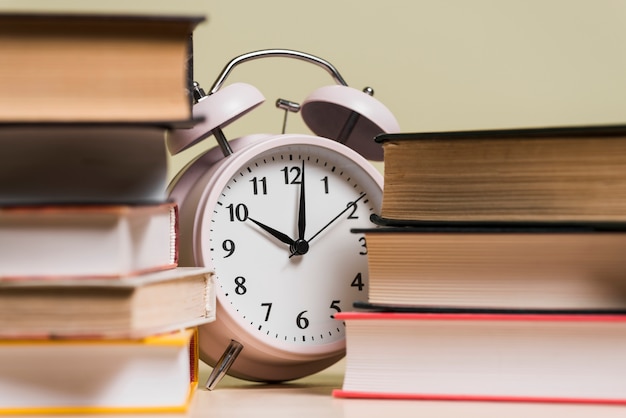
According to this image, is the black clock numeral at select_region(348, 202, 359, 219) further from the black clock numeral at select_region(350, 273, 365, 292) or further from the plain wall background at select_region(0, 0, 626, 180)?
the plain wall background at select_region(0, 0, 626, 180)

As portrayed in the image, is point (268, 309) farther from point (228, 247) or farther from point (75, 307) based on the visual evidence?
point (75, 307)

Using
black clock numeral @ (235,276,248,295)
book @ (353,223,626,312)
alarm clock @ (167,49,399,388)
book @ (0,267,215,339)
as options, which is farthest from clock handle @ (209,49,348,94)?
book @ (0,267,215,339)

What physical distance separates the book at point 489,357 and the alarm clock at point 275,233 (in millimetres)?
171

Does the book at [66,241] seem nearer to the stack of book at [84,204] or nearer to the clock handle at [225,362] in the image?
the stack of book at [84,204]

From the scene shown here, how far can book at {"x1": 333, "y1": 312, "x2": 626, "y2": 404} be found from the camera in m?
1.22

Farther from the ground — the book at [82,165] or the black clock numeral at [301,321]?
the book at [82,165]

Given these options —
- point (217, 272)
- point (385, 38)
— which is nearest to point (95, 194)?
point (217, 272)

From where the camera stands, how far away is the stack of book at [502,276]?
1.21 metres

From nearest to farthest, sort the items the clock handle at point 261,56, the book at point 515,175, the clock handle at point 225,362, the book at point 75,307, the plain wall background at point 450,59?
1. the book at point 75,307
2. the book at point 515,175
3. the clock handle at point 225,362
4. the clock handle at point 261,56
5. the plain wall background at point 450,59

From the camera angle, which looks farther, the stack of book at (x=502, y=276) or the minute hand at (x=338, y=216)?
the minute hand at (x=338, y=216)

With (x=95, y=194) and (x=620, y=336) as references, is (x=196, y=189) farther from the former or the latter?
(x=620, y=336)

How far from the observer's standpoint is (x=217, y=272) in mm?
1393

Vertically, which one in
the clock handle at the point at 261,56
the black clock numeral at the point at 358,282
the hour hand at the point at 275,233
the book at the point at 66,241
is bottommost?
the black clock numeral at the point at 358,282

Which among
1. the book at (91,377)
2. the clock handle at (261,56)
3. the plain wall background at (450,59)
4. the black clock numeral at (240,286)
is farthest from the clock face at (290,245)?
the plain wall background at (450,59)
